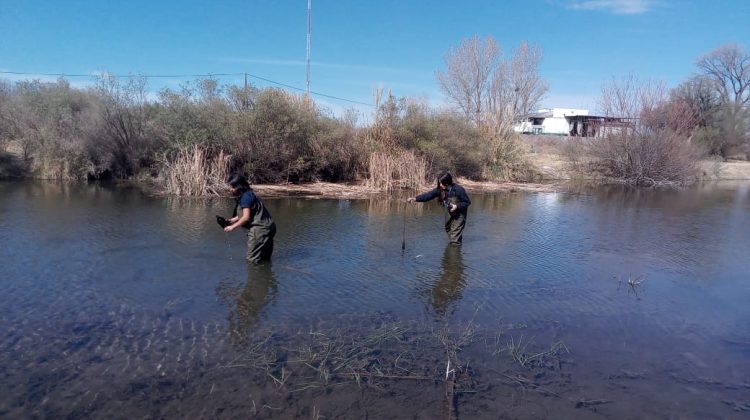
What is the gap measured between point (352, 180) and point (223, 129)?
254 inches

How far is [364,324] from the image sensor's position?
6109 millimetres

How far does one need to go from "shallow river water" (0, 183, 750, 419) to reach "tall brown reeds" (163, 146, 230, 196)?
5.18 meters

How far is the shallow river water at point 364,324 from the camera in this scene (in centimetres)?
448

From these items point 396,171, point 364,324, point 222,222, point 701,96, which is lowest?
point 364,324

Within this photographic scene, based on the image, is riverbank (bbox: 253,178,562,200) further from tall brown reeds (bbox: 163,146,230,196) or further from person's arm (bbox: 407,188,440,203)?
person's arm (bbox: 407,188,440,203)

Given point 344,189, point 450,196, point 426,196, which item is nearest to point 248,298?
point 426,196

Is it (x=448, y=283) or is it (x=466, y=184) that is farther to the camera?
(x=466, y=184)

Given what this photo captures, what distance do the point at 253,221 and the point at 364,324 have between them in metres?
3.10

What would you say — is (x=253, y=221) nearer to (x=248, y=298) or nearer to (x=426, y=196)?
(x=248, y=298)

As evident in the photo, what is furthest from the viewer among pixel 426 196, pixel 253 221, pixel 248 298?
pixel 426 196

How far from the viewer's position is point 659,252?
10672mm

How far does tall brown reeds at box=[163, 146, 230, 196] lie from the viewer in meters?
17.0

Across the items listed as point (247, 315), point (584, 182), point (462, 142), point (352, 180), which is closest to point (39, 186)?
point (352, 180)

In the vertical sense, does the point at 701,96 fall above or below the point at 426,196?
above
